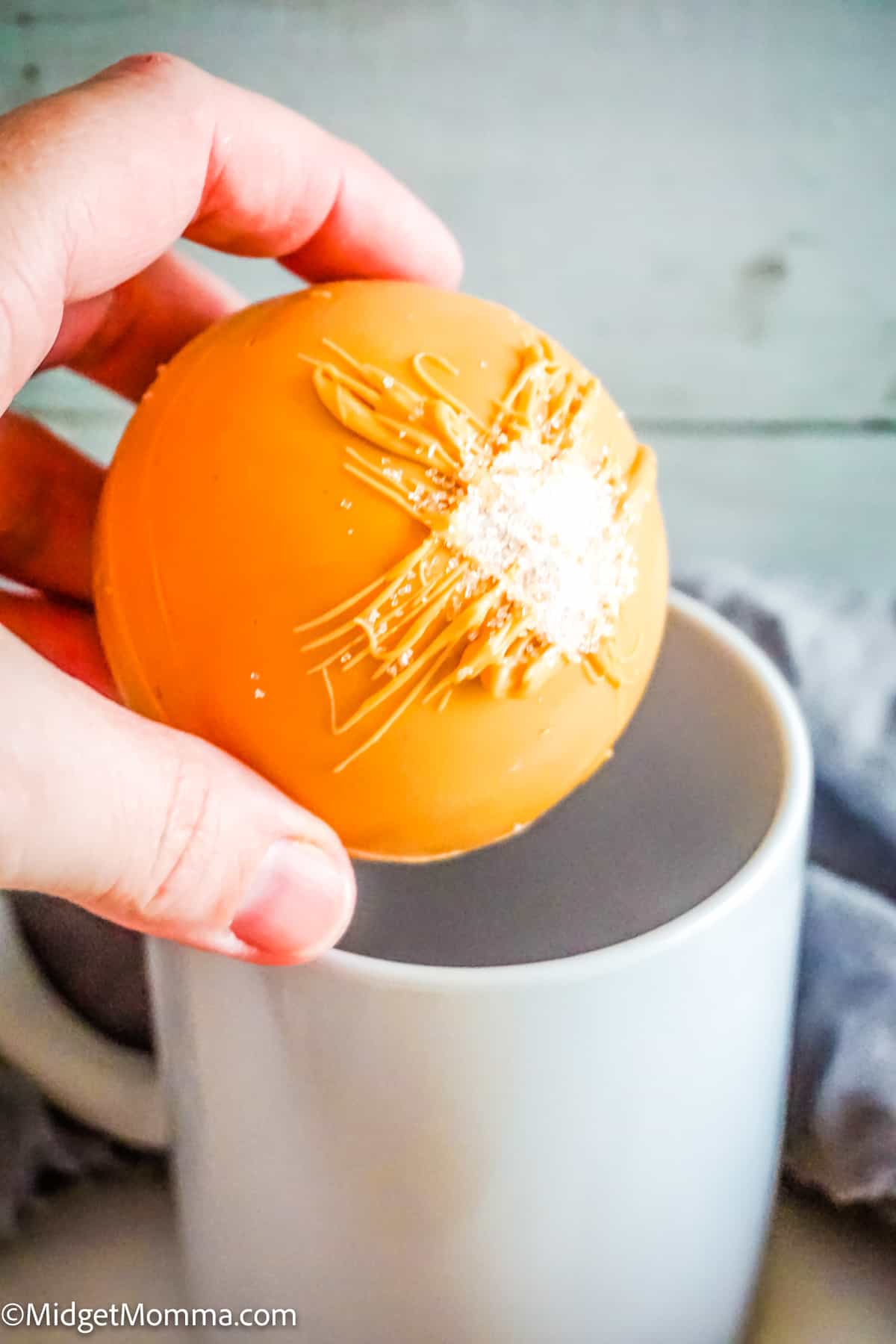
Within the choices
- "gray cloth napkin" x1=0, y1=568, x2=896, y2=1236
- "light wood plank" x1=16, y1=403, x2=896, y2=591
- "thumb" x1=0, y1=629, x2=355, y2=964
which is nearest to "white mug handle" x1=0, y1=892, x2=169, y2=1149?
"gray cloth napkin" x1=0, y1=568, x2=896, y2=1236

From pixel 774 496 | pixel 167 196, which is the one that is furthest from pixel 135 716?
pixel 774 496

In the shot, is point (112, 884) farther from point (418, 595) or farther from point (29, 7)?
point (29, 7)

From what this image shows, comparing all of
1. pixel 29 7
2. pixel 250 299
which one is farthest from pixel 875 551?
pixel 29 7

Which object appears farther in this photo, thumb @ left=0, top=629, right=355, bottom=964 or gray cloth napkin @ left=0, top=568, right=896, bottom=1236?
gray cloth napkin @ left=0, top=568, right=896, bottom=1236

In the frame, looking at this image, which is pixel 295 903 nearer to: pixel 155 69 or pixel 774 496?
pixel 155 69

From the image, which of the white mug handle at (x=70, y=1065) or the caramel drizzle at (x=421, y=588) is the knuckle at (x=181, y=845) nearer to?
the caramel drizzle at (x=421, y=588)

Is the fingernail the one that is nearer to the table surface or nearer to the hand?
the hand
